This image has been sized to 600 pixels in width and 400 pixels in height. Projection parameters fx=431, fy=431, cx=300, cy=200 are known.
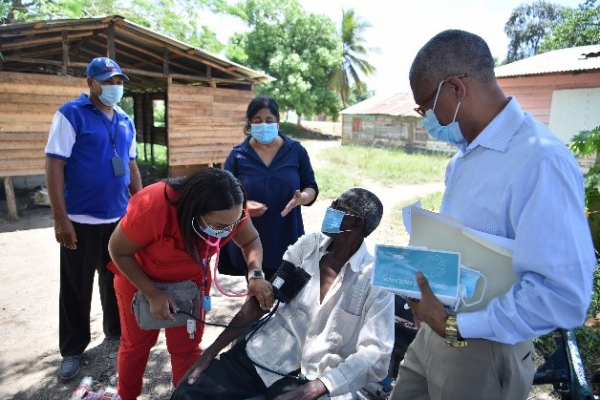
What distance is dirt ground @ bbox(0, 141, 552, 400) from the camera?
298 centimetres

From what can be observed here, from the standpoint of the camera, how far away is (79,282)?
3035mm

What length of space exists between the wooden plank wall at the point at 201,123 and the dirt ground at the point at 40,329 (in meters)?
3.57

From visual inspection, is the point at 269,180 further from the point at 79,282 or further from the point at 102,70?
the point at 79,282

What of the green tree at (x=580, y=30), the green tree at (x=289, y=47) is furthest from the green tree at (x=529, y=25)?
the green tree at (x=289, y=47)

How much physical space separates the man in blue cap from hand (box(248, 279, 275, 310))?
1422 millimetres

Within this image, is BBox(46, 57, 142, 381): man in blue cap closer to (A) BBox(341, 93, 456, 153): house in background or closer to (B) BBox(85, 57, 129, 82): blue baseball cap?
(B) BBox(85, 57, 129, 82): blue baseball cap

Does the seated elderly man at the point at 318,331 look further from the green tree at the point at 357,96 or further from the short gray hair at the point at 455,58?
the green tree at the point at 357,96

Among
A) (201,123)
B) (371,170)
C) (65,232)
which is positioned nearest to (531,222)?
(65,232)

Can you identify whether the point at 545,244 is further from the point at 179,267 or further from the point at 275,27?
the point at 275,27

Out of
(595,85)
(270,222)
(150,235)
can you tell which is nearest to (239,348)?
(150,235)

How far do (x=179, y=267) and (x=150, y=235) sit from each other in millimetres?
277

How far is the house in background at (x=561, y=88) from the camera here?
10.0 meters

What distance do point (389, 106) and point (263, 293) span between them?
843 inches

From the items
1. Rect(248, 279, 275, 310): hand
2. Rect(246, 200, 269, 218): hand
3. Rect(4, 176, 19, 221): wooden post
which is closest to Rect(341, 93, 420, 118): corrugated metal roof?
Rect(4, 176, 19, 221): wooden post
